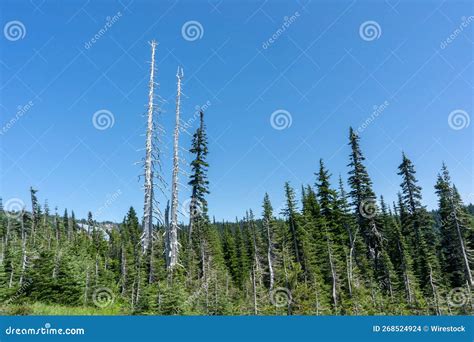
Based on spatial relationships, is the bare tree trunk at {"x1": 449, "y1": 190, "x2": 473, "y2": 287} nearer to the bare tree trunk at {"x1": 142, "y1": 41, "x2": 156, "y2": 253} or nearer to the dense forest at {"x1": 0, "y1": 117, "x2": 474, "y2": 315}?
the dense forest at {"x1": 0, "y1": 117, "x2": 474, "y2": 315}

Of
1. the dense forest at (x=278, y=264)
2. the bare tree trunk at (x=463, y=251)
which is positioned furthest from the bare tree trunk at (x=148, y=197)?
the bare tree trunk at (x=463, y=251)

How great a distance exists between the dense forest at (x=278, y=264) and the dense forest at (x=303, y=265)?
10 cm

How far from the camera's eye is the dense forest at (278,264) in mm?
17483

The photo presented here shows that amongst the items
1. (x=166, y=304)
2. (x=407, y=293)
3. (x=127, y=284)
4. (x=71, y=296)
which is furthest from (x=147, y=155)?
(x=407, y=293)

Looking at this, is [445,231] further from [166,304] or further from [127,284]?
[166,304]

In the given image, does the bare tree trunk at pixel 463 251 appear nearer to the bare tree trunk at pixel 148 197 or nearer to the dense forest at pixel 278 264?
the dense forest at pixel 278 264

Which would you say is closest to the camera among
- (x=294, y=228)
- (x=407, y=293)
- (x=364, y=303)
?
(x=364, y=303)

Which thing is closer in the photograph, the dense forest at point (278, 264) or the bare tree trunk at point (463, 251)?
the dense forest at point (278, 264)

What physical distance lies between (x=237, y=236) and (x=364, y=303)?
5646cm

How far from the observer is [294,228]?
48219 mm

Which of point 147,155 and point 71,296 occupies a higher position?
point 147,155

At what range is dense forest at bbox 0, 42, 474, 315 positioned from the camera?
1748cm

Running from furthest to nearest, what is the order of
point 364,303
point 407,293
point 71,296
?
point 407,293
point 364,303
point 71,296

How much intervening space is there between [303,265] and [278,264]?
3512mm
